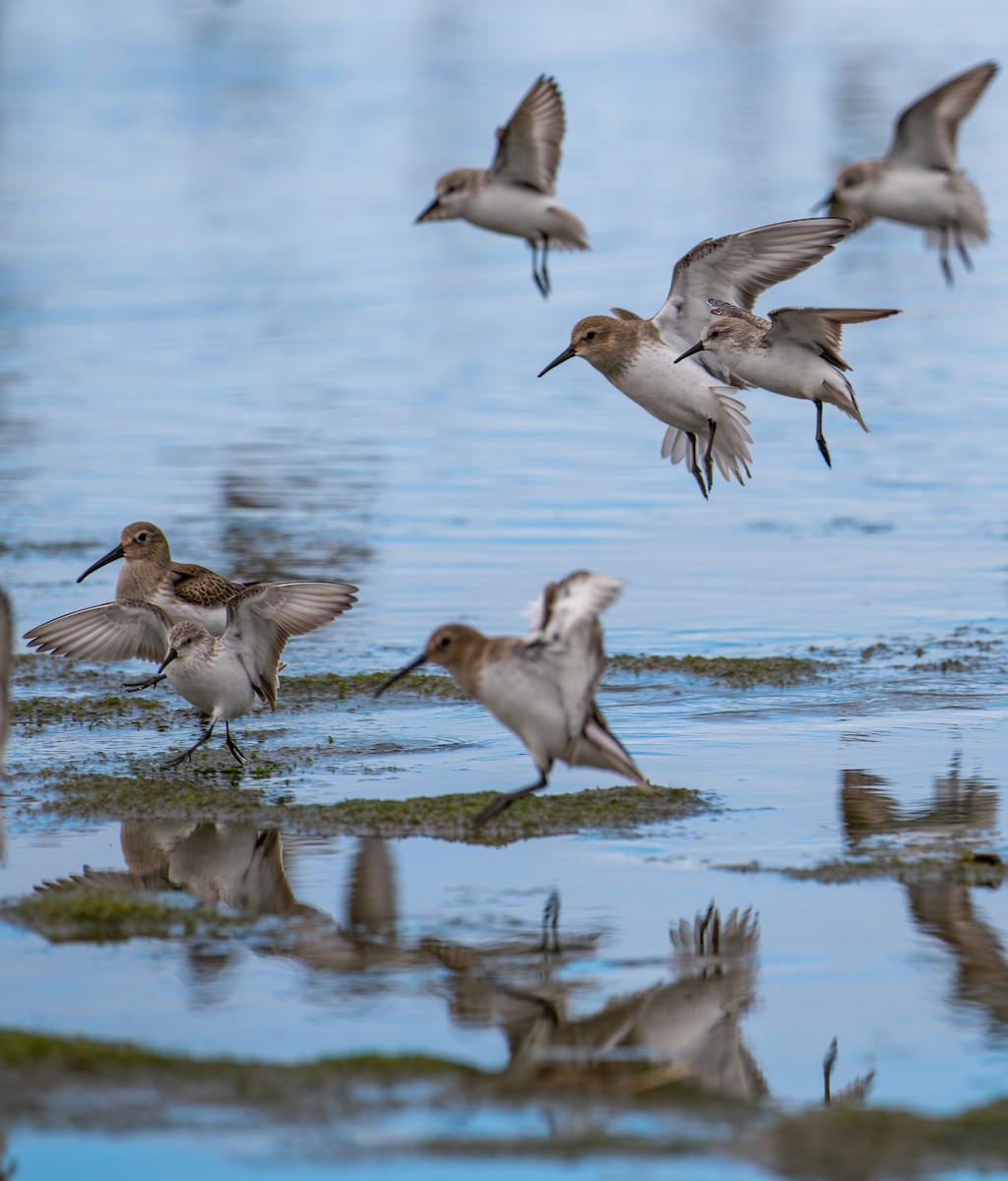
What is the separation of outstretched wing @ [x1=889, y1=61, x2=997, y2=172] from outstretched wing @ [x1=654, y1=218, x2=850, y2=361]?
578 cm

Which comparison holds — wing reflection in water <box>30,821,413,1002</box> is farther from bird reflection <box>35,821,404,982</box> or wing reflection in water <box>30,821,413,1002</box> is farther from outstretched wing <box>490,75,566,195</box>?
outstretched wing <box>490,75,566,195</box>

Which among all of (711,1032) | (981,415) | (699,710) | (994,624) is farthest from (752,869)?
(981,415)

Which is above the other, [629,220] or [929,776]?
[629,220]

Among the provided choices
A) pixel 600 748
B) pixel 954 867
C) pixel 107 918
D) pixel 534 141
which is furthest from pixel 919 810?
pixel 534 141

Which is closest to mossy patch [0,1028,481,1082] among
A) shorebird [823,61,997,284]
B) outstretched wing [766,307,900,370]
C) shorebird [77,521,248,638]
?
shorebird [77,521,248,638]

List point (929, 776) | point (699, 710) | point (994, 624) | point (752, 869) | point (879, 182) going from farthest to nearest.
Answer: point (879, 182) < point (994, 624) < point (699, 710) < point (929, 776) < point (752, 869)

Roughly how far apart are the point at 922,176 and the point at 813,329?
6.66 m

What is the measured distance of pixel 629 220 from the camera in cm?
2853

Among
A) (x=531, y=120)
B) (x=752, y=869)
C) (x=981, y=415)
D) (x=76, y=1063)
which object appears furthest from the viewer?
(x=981, y=415)

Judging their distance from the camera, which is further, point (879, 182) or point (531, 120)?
point (879, 182)

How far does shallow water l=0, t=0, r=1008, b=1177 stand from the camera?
6855 millimetres

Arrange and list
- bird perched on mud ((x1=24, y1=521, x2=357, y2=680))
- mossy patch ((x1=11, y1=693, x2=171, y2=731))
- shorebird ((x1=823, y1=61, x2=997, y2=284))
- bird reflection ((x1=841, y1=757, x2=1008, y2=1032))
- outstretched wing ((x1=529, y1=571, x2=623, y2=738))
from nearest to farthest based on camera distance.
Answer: bird reflection ((x1=841, y1=757, x2=1008, y2=1032)) < outstretched wing ((x1=529, y1=571, x2=623, y2=738)) < bird perched on mud ((x1=24, y1=521, x2=357, y2=680)) < mossy patch ((x1=11, y1=693, x2=171, y2=731)) < shorebird ((x1=823, y1=61, x2=997, y2=284))

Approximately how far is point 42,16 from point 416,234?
96.5ft

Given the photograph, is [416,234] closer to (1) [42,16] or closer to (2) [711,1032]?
(2) [711,1032]
